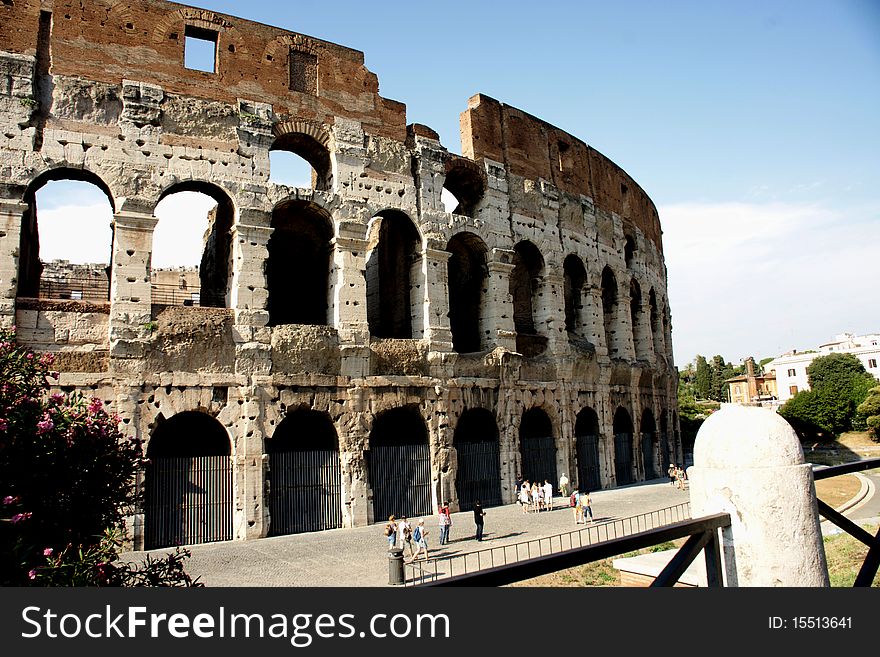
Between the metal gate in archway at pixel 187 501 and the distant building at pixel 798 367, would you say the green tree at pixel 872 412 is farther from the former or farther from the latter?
the metal gate in archway at pixel 187 501

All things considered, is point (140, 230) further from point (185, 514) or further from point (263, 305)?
point (185, 514)

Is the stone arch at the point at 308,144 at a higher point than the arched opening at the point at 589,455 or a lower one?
higher

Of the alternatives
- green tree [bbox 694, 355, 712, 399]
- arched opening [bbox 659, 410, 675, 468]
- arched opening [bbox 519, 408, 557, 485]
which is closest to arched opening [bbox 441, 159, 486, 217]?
arched opening [bbox 519, 408, 557, 485]

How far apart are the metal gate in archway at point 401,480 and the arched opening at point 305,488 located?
2.97 feet

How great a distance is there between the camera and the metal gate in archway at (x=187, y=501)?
11961 millimetres

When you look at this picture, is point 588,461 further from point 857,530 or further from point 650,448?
point 857,530

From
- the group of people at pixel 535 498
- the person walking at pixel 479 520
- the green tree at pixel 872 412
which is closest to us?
the person walking at pixel 479 520

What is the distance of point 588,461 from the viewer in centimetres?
1925

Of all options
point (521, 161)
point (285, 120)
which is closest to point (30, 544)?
point (285, 120)

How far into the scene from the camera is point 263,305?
44.7 ft

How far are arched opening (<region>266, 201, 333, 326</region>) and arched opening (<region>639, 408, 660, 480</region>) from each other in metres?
12.3

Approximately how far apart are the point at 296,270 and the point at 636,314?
43.4ft

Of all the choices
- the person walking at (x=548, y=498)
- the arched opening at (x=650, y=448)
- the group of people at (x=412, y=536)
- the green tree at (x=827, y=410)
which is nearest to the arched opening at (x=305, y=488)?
the group of people at (x=412, y=536)

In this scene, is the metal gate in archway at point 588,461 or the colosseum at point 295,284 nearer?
the colosseum at point 295,284
